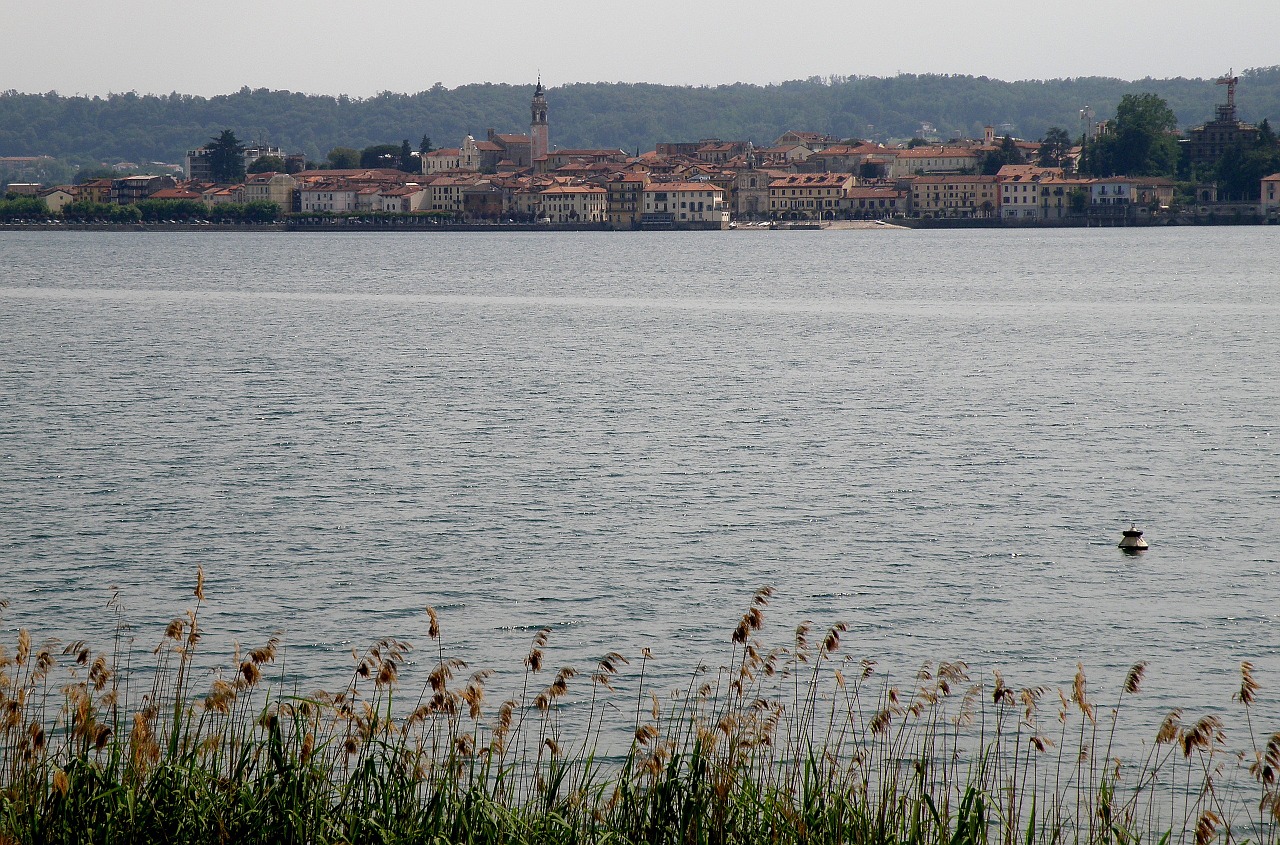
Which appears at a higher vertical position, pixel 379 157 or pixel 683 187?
pixel 379 157

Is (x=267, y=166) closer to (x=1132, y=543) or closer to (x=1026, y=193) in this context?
(x=1026, y=193)

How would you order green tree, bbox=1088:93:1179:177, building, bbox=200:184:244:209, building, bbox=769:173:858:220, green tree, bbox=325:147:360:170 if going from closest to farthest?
green tree, bbox=1088:93:1179:177
building, bbox=769:173:858:220
building, bbox=200:184:244:209
green tree, bbox=325:147:360:170

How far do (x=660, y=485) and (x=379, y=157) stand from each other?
147 m

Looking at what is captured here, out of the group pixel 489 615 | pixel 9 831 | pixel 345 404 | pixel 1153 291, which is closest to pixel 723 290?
pixel 1153 291

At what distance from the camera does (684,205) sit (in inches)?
5103

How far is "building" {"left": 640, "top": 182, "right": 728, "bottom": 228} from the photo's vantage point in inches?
5084

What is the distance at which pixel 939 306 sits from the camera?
46.8m

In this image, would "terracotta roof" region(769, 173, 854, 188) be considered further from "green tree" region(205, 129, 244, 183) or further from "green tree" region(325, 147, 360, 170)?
"green tree" region(205, 129, 244, 183)

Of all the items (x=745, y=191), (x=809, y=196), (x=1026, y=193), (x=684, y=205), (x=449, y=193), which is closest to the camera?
(x=1026, y=193)

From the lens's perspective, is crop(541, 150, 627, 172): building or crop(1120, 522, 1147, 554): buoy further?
crop(541, 150, 627, 172): building

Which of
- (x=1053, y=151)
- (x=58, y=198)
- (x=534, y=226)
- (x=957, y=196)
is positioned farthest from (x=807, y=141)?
(x=58, y=198)

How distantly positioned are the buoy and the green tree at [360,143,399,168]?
148664 mm

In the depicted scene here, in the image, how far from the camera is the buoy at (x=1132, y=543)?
41.8 ft

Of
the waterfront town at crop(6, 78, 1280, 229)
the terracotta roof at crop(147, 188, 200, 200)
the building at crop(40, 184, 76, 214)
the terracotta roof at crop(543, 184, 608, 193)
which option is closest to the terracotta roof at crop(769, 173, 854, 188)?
the waterfront town at crop(6, 78, 1280, 229)
